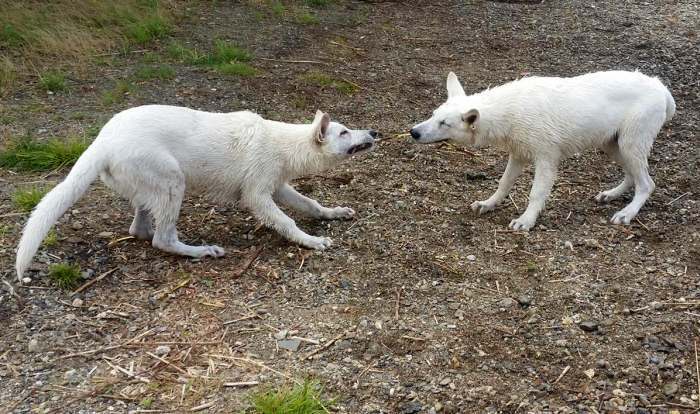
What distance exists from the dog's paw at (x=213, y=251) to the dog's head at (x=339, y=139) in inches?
43.5

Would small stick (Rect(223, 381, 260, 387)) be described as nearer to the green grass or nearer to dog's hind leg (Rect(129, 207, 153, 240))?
dog's hind leg (Rect(129, 207, 153, 240))

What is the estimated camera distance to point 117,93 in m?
7.92

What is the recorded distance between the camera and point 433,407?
3.64 meters

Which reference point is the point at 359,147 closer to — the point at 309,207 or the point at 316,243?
the point at 309,207

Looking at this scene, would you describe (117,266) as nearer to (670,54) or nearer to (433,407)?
(433,407)

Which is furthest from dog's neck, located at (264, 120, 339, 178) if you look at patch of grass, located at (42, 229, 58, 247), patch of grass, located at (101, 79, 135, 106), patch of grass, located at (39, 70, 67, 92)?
patch of grass, located at (39, 70, 67, 92)

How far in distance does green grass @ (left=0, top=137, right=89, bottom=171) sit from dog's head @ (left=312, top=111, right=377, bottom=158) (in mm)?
2481

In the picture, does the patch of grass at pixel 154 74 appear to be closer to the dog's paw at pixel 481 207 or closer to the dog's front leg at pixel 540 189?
the dog's paw at pixel 481 207

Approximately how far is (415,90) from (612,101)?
125 inches

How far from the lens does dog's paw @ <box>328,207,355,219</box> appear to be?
18.5 ft

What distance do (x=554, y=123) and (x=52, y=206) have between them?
3822 millimetres

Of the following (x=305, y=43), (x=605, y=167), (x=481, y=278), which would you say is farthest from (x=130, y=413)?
(x=305, y=43)

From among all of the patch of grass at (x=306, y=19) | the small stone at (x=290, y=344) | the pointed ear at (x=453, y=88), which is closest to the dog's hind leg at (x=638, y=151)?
the pointed ear at (x=453, y=88)

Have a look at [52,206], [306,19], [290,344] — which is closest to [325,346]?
[290,344]
